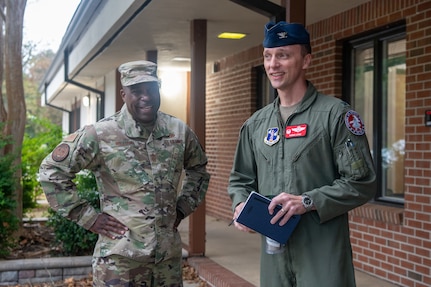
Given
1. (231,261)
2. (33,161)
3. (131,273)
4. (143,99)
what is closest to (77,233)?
(231,261)

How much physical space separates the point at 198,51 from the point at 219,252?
2.31 metres

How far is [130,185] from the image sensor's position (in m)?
3.11

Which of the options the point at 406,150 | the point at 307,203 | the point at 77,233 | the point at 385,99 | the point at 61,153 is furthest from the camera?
the point at 77,233

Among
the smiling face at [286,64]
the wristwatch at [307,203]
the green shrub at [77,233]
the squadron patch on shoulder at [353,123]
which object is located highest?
the smiling face at [286,64]

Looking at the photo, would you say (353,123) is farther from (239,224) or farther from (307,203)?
(239,224)

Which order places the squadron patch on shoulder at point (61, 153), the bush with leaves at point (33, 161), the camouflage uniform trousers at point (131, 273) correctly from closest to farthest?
1. the camouflage uniform trousers at point (131, 273)
2. the squadron patch on shoulder at point (61, 153)
3. the bush with leaves at point (33, 161)

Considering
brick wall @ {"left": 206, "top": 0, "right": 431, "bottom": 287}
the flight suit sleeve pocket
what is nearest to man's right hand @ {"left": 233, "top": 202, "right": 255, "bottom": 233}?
the flight suit sleeve pocket

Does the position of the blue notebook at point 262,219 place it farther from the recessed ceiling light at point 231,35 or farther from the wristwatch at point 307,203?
the recessed ceiling light at point 231,35

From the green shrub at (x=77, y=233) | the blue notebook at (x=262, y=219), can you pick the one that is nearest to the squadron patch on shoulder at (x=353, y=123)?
the blue notebook at (x=262, y=219)

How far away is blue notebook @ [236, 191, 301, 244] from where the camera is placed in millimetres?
2346

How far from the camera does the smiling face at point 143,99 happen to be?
3086mm

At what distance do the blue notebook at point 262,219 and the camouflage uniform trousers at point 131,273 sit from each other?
0.92 metres

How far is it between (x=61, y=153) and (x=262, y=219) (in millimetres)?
1311

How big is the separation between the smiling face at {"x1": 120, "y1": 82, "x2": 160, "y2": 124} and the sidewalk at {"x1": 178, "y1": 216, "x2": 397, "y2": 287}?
8.71ft
